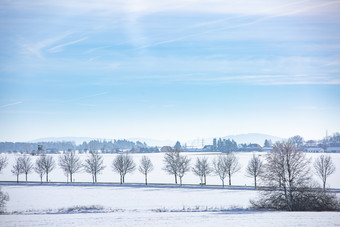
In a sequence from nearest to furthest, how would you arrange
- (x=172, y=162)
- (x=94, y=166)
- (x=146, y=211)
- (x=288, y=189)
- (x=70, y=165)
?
(x=146, y=211) < (x=288, y=189) < (x=94, y=166) < (x=172, y=162) < (x=70, y=165)

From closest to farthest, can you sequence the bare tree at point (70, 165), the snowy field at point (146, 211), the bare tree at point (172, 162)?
the snowy field at point (146, 211) → the bare tree at point (172, 162) → the bare tree at point (70, 165)

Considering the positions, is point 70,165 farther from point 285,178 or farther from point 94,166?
point 285,178

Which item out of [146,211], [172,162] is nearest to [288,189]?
[146,211]

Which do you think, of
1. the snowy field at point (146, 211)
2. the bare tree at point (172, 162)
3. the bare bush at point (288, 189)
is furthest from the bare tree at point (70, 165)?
the bare bush at point (288, 189)

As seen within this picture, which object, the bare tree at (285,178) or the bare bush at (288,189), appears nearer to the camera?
the bare bush at (288,189)

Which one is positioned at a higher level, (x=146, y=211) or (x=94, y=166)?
(x=94, y=166)

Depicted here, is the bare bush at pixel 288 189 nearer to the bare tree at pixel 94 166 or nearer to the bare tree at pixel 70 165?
the bare tree at pixel 94 166

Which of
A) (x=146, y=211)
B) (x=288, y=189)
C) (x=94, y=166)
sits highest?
(x=94, y=166)

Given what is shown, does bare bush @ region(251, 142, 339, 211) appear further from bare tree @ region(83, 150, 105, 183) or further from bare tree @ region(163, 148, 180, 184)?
bare tree @ region(83, 150, 105, 183)

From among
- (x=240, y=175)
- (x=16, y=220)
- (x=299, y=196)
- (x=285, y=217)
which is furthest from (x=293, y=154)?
(x=240, y=175)

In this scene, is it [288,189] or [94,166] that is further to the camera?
[94,166]

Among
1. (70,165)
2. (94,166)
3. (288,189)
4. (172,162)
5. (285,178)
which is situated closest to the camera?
(288,189)

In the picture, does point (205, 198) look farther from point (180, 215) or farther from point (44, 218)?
point (44, 218)

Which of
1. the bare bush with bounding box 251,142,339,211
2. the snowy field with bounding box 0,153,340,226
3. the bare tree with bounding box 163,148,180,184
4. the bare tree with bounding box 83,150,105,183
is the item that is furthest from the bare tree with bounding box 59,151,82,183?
the bare bush with bounding box 251,142,339,211
